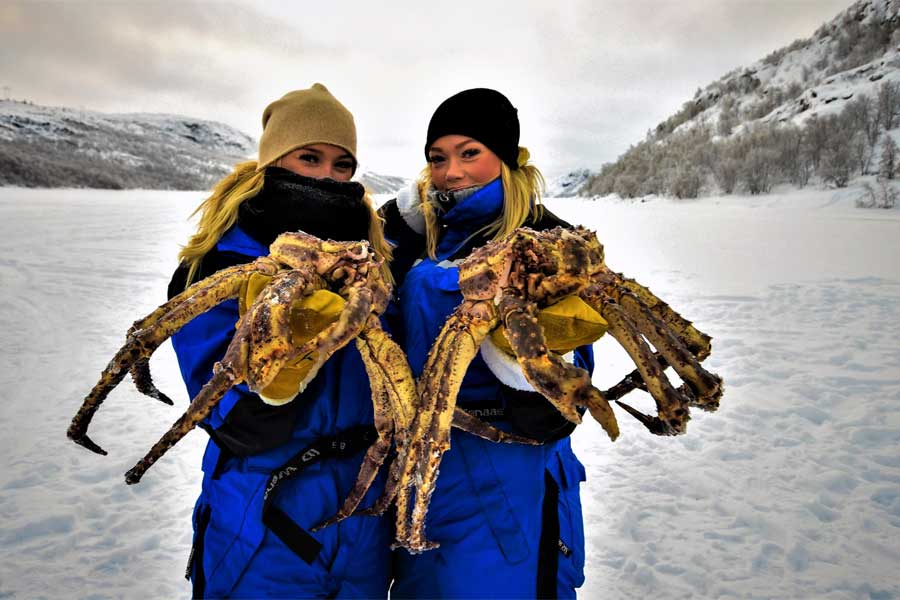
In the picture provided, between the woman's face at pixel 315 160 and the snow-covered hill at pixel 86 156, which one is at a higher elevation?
the snow-covered hill at pixel 86 156

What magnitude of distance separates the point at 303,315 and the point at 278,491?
0.77 metres

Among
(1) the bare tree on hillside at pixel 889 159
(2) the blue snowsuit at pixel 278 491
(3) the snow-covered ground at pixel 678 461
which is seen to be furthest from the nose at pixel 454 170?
(1) the bare tree on hillside at pixel 889 159

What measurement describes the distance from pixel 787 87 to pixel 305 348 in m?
32.1

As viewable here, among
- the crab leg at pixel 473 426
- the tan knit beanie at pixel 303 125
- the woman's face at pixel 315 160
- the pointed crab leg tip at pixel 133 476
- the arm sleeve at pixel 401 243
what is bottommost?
the crab leg at pixel 473 426

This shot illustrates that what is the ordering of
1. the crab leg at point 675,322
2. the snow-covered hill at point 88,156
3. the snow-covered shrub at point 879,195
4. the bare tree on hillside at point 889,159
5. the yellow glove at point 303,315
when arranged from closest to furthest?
the yellow glove at point 303,315, the crab leg at point 675,322, the snow-covered shrub at point 879,195, the bare tree on hillside at point 889,159, the snow-covered hill at point 88,156

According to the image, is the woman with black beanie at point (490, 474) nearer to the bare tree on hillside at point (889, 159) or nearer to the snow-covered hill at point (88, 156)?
the bare tree on hillside at point (889, 159)

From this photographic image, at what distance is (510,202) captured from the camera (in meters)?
2.05

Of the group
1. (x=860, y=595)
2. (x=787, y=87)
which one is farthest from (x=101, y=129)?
(x=860, y=595)

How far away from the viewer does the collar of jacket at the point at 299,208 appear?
5.65 ft

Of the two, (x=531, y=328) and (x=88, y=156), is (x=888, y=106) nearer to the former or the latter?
(x=531, y=328)

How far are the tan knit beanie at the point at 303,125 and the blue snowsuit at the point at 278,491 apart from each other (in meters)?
0.48

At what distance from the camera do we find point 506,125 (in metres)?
2.17

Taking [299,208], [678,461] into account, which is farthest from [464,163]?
[678,461]

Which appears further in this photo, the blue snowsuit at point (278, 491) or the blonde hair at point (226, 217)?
the blonde hair at point (226, 217)
